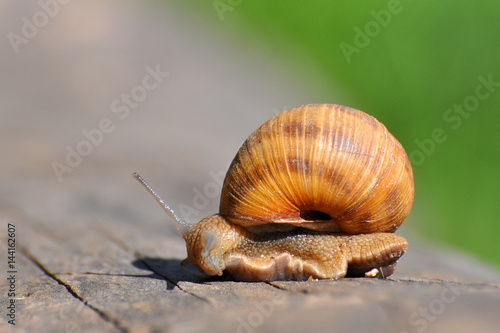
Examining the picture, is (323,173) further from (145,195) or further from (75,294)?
(145,195)

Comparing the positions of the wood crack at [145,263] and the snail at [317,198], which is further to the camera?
the snail at [317,198]

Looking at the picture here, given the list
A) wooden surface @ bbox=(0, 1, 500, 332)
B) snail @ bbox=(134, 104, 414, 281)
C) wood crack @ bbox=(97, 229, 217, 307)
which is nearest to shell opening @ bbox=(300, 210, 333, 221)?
snail @ bbox=(134, 104, 414, 281)

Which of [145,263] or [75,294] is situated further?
[145,263]

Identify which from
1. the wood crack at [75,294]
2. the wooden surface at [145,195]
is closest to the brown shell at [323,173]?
the wooden surface at [145,195]

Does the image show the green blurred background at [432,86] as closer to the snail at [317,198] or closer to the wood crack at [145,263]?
the snail at [317,198]

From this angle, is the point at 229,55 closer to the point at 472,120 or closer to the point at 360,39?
the point at 360,39

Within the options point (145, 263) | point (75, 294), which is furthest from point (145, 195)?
point (75, 294)

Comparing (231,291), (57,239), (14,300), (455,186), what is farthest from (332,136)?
(455,186)

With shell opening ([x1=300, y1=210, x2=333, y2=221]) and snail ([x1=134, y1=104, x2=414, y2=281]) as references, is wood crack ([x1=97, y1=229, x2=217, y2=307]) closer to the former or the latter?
snail ([x1=134, y1=104, x2=414, y2=281])
